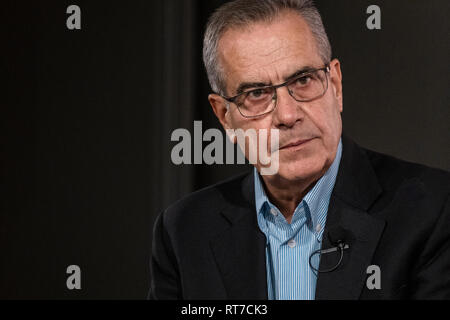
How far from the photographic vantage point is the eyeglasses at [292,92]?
1.32 meters

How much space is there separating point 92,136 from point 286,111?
2.19ft

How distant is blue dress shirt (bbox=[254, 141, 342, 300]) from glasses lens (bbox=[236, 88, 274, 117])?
205 millimetres

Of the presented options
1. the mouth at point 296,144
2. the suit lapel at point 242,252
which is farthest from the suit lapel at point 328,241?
the mouth at point 296,144

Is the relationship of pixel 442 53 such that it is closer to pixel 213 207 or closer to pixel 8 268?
pixel 213 207

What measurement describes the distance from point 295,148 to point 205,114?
441mm

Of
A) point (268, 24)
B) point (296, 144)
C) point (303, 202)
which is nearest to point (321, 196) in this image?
point (303, 202)

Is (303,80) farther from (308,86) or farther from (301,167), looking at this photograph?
(301,167)

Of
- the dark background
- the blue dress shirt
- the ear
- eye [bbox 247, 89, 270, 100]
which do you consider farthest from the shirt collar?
the dark background

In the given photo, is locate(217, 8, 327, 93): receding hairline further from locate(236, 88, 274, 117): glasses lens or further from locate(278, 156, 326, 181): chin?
locate(278, 156, 326, 181): chin

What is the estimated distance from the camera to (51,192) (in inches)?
67.8

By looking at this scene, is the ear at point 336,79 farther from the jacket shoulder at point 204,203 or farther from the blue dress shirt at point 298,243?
the jacket shoulder at point 204,203

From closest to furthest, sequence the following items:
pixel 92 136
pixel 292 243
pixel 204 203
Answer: pixel 292 243 → pixel 204 203 → pixel 92 136

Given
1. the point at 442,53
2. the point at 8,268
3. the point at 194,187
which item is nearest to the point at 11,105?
the point at 8,268

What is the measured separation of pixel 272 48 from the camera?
4.27 ft
